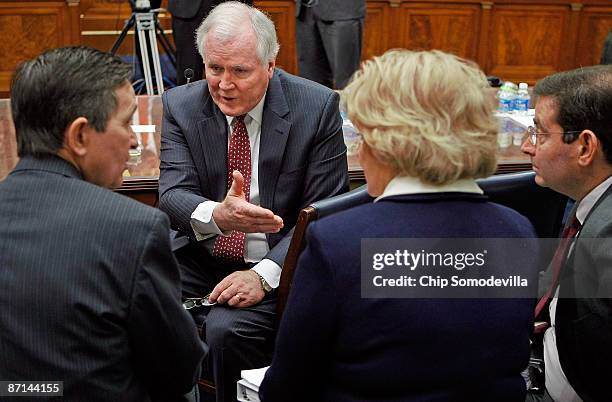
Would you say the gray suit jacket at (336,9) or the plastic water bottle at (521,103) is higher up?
the gray suit jacket at (336,9)

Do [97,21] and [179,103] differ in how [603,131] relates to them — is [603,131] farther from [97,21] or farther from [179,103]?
[97,21]

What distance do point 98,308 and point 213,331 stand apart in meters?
0.88

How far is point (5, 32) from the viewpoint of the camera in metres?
5.69

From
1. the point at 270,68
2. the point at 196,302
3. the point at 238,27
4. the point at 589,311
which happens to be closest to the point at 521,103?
the point at 270,68

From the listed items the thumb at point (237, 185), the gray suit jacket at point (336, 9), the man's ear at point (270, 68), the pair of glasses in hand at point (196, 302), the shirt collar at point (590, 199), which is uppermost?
the man's ear at point (270, 68)

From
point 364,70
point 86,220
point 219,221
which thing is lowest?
point 219,221

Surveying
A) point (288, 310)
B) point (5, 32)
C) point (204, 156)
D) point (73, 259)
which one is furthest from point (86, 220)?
point (5, 32)

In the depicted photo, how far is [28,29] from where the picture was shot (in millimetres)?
5719

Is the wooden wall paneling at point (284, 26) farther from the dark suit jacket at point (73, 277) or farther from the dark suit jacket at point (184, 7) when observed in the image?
the dark suit jacket at point (73, 277)

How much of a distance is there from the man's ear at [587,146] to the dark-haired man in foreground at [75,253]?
96 centimetres

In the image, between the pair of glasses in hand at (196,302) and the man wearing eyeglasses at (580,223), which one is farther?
the pair of glasses in hand at (196,302)

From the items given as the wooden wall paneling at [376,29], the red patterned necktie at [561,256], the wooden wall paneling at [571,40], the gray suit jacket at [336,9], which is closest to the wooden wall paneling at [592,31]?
the wooden wall paneling at [571,40]

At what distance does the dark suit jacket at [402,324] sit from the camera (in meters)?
1.29

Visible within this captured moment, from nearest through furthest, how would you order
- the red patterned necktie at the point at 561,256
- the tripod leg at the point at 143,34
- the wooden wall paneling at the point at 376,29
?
the red patterned necktie at the point at 561,256 < the tripod leg at the point at 143,34 < the wooden wall paneling at the point at 376,29
